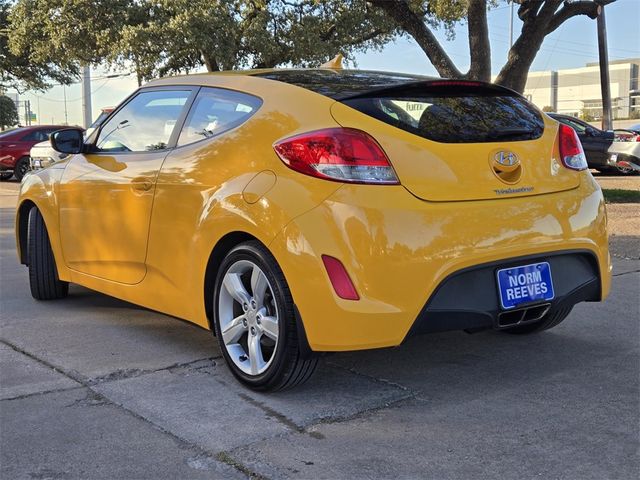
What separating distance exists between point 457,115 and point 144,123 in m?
2.00

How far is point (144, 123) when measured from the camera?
459 centimetres

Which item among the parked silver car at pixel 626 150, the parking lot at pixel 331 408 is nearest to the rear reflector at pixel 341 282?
the parking lot at pixel 331 408

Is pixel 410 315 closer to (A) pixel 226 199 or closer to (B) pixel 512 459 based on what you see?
(B) pixel 512 459

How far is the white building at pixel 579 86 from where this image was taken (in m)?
90.2

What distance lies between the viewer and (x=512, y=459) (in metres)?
2.89

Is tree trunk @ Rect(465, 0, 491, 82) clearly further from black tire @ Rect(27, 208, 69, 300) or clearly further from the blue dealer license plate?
the blue dealer license plate

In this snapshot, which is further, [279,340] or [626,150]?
[626,150]

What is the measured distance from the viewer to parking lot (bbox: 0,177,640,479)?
287 cm

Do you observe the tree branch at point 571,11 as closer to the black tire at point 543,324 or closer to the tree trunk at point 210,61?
the black tire at point 543,324

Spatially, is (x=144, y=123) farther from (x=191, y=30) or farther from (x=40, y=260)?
(x=191, y=30)

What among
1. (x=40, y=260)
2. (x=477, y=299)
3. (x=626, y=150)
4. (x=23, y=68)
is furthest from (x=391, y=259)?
(x=23, y=68)

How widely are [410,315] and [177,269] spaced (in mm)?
1433

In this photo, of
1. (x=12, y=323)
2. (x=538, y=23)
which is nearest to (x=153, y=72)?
(x=538, y=23)

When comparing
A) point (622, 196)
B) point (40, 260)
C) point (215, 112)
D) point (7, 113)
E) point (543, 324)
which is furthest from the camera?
point (7, 113)
